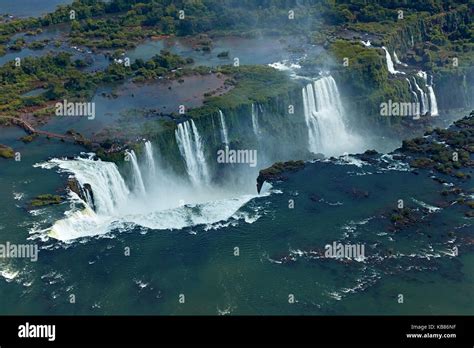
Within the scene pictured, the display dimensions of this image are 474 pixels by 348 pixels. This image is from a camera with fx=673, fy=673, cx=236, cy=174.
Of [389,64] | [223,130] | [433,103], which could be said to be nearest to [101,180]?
[223,130]

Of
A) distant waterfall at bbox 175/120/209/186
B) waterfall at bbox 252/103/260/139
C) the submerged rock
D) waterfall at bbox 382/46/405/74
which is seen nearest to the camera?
the submerged rock

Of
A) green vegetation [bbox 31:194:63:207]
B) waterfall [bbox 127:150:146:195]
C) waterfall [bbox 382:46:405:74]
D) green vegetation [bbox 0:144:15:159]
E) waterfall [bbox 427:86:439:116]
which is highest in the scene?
waterfall [bbox 382:46:405:74]

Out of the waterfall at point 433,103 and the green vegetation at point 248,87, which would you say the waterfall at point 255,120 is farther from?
the waterfall at point 433,103

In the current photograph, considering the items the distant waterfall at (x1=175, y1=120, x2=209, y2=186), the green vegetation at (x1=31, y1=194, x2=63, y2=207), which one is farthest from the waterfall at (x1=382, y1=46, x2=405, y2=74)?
the green vegetation at (x1=31, y1=194, x2=63, y2=207)

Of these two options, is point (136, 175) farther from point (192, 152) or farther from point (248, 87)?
point (248, 87)

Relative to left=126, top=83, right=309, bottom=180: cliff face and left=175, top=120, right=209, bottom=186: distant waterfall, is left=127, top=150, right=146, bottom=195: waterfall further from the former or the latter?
left=175, top=120, right=209, bottom=186: distant waterfall

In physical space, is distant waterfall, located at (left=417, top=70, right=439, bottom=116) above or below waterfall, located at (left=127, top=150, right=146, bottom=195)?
above
